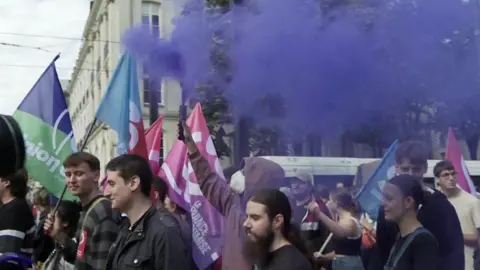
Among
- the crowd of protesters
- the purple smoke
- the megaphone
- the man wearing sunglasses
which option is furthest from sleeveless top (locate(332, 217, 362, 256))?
the megaphone

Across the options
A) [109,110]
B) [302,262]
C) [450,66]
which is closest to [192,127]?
[109,110]

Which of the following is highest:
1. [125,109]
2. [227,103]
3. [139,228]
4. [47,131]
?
[227,103]

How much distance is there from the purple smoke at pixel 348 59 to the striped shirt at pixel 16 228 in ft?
5.51

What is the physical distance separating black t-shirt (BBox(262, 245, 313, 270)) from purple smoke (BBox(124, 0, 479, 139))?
5.70 feet

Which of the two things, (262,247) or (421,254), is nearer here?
(262,247)

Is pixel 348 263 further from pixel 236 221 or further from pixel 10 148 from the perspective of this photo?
pixel 10 148

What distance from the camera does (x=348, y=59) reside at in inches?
188

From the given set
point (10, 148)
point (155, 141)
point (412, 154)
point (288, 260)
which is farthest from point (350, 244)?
point (10, 148)

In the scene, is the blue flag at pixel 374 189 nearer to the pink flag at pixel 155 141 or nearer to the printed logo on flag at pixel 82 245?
the pink flag at pixel 155 141

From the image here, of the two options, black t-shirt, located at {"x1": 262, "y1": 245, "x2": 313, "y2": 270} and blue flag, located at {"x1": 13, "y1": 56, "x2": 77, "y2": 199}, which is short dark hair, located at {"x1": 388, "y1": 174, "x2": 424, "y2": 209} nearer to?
black t-shirt, located at {"x1": 262, "y1": 245, "x2": 313, "y2": 270}

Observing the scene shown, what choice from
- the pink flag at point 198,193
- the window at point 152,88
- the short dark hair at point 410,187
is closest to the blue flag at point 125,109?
the window at point 152,88

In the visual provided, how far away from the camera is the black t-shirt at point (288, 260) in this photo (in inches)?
A: 127

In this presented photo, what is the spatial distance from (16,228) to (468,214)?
3274 millimetres

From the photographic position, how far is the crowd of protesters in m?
3.46
